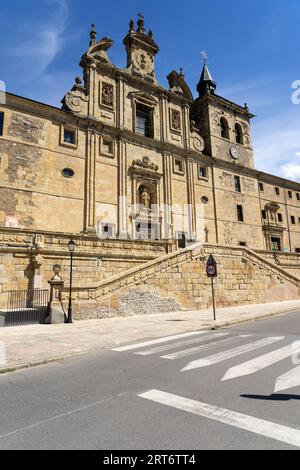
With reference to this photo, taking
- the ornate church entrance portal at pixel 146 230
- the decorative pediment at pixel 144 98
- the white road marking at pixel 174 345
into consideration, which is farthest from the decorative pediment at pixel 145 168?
the white road marking at pixel 174 345

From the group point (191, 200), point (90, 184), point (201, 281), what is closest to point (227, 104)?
point (191, 200)

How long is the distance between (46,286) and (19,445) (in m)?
14.0

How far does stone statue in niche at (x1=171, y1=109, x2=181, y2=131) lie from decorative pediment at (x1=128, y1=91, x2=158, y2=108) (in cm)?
239

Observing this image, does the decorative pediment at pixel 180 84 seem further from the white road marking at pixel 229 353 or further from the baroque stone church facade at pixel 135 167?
the white road marking at pixel 229 353

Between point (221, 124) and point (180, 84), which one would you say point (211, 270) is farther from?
→ point (221, 124)

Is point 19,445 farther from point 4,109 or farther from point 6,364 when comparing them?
point 4,109

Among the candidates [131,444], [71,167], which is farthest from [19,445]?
[71,167]

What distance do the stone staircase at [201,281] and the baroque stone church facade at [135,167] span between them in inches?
116

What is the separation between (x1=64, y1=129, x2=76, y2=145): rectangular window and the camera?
995 inches

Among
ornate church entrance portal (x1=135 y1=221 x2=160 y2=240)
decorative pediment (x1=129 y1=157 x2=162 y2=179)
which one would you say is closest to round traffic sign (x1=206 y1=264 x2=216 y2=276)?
ornate church entrance portal (x1=135 y1=221 x2=160 y2=240)

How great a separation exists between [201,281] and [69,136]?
16263 millimetres

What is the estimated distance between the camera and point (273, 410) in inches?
150

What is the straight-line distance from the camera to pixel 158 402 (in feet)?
13.7

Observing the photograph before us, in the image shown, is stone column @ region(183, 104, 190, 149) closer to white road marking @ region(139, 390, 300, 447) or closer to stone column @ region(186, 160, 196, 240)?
stone column @ region(186, 160, 196, 240)
